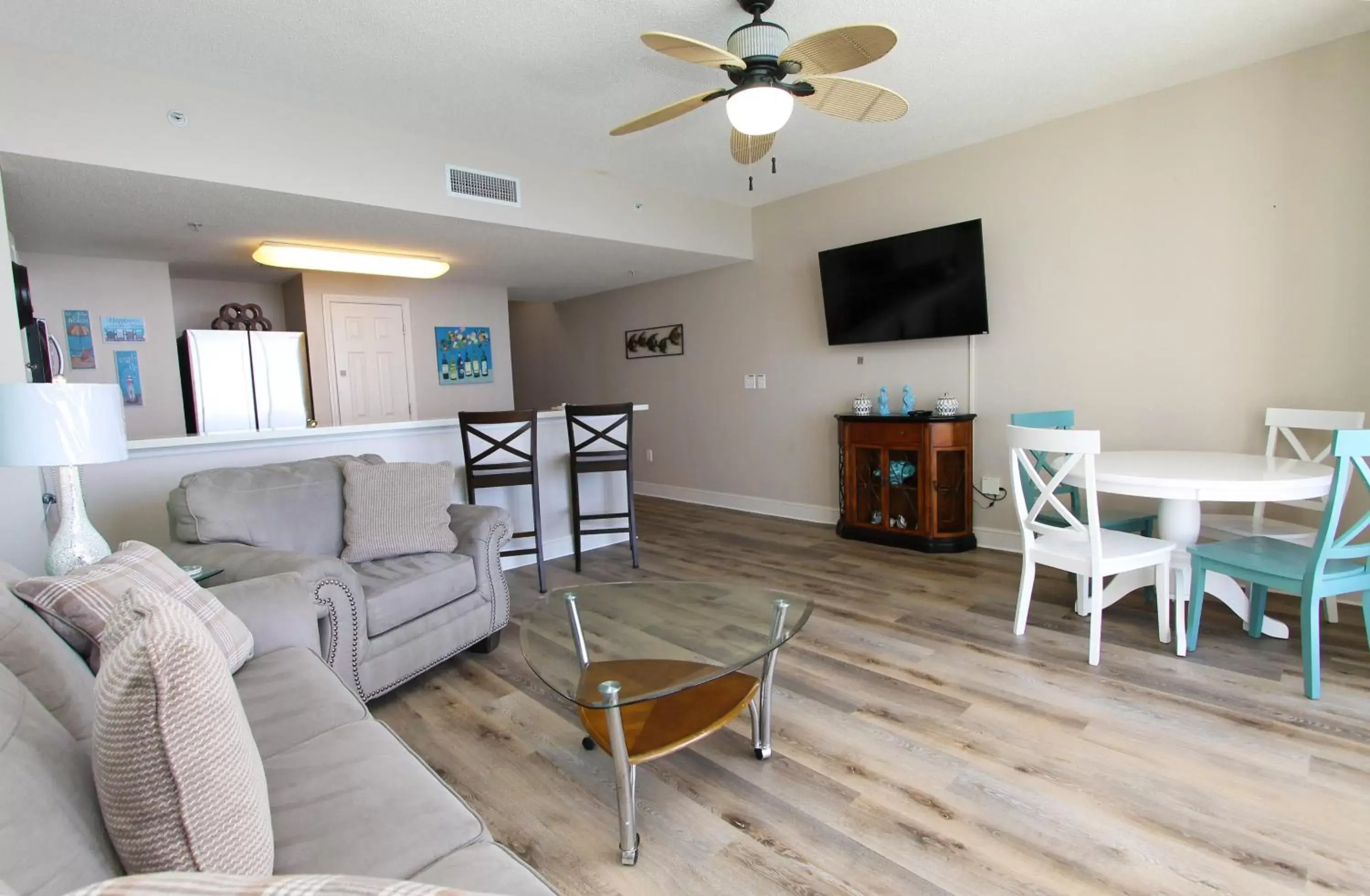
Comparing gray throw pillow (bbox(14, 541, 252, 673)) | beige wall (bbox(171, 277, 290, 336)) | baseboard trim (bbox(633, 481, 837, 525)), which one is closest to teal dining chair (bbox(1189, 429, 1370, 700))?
baseboard trim (bbox(633, 481, 837, 525))

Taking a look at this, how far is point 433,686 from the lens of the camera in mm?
2629

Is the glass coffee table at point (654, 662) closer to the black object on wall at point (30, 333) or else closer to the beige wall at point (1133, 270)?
the black object on wall at point (30, 333)

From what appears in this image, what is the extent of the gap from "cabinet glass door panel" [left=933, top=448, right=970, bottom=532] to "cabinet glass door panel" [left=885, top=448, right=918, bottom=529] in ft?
0.48

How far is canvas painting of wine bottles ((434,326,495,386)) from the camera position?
612cm

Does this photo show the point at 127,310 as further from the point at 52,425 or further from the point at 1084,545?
the point at 1084,545

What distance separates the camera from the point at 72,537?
192cm

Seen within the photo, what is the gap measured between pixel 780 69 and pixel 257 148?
2.46 meters

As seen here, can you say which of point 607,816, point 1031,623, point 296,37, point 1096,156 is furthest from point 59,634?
point 1096,156

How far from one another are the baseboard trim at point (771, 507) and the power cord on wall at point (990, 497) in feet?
0.48

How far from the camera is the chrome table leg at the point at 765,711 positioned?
200 cm

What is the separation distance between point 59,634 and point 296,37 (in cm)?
235

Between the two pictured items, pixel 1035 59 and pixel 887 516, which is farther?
pixel 887 516

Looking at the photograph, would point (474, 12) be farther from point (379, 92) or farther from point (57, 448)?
point (57, 448)

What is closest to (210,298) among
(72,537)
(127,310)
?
(127,310)
